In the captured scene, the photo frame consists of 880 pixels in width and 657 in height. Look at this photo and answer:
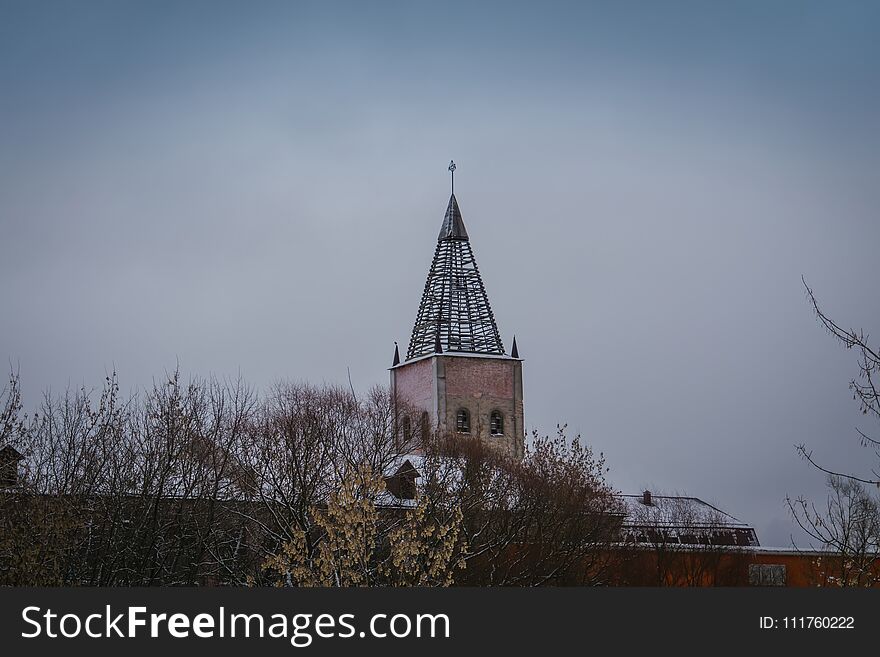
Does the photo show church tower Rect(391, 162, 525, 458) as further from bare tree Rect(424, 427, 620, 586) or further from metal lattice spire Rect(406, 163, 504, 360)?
bare tree Rect(424, 427, 620, 586)

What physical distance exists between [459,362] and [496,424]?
14.4 feet

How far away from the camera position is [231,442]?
36.6 meters

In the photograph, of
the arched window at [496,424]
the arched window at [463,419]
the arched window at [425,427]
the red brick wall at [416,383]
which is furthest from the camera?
the red brick wall at [416,383]

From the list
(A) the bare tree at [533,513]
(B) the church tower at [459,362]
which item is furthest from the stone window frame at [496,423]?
(A) the bare tree at [533,513]

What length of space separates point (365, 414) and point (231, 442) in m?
18.3

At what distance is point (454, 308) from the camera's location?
8325 cm

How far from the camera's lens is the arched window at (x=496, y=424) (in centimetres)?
7981

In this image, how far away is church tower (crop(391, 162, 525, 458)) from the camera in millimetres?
79250

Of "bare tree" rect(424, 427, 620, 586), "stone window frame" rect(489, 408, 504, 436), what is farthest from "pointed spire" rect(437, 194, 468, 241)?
"bare tree" rect(424, 427, 620, 586)

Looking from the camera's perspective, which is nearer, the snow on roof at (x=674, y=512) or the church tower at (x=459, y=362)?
the snow on roof at (x=674, y=512)

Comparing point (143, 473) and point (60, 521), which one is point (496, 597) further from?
point (143, 473)

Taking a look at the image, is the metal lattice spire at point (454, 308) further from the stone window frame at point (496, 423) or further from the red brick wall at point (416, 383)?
the stone window frame at point (496, 423)

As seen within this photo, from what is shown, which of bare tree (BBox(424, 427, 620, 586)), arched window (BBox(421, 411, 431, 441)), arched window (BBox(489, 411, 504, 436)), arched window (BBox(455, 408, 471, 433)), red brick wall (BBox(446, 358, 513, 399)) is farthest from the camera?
arched window (BBox(489, 411, 504, 436))

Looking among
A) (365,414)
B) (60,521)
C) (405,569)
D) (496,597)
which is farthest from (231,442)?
(496,597)
